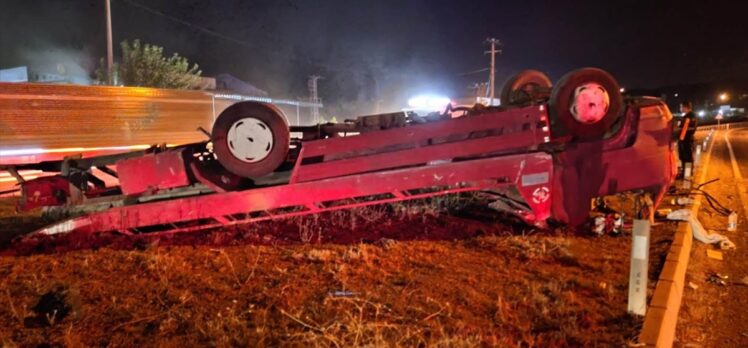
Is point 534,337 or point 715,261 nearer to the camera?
point 534,337

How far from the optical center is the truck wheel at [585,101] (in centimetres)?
523

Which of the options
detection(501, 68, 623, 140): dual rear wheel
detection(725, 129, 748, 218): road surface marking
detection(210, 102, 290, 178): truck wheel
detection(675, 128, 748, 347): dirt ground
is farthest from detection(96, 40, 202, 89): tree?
detection(675, 128, 748, 347): dirt ground

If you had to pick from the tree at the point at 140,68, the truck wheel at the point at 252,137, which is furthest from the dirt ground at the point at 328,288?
the tree at the point at 140,68

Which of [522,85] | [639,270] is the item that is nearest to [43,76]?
[522,85]

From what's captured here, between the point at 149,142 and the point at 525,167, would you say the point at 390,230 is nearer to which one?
the point at 525,167

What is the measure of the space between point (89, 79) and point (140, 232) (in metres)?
26.1

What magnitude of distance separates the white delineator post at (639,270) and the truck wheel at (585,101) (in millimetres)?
1887

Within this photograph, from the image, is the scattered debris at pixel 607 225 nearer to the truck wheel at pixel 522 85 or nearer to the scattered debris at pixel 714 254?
the scattered debris at pixel 714 254

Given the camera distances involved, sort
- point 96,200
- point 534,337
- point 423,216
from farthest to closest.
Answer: point 423,216, point 96,200, point 534,337

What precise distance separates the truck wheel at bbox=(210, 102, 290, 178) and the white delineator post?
3.35 metres

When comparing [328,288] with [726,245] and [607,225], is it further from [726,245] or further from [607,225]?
[726,245]

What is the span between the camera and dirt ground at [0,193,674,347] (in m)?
3.35

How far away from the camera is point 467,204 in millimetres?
7207

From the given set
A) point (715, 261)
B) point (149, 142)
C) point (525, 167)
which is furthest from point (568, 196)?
point (149, 142)
